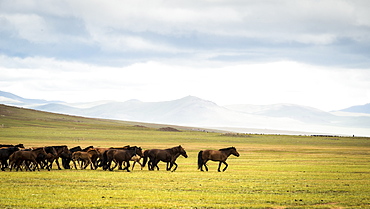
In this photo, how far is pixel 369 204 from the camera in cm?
1634

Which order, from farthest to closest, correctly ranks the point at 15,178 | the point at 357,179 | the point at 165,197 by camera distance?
the point at 357,179 → the point at 15,178 → the point at 165,197

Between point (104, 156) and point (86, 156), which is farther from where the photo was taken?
point (86, 156)

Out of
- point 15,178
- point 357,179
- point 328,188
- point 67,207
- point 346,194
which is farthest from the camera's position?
point 357,179

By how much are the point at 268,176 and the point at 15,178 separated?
1367cm

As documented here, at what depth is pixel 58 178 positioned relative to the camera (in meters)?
23.0

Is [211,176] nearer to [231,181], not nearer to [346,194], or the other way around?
[231,181]

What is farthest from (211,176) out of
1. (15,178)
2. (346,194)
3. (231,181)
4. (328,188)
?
(15,178)

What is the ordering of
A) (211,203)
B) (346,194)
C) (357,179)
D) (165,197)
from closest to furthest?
(211,203), (165,197), (346,194), (357,179)

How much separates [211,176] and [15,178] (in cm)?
1046

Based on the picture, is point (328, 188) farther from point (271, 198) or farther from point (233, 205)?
point (233, 205)

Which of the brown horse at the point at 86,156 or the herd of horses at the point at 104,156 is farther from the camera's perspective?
the brown horse at the point at 86,156

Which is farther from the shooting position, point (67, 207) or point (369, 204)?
point (369, 204)

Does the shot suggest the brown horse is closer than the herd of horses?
No

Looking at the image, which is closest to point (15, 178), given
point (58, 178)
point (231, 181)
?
point (58, 178)
